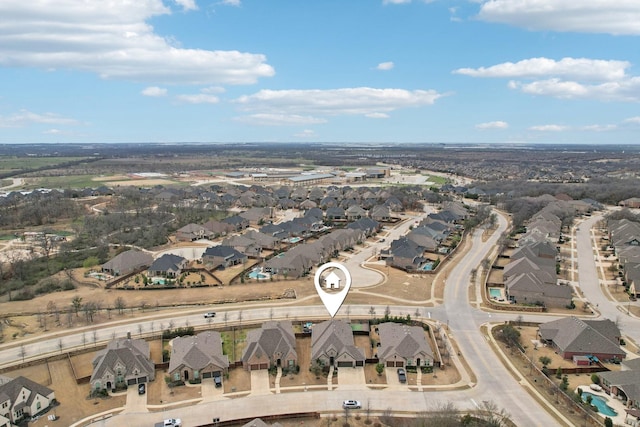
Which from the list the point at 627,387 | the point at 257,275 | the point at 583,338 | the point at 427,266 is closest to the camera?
the point at 627,387

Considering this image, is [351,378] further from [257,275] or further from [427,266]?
[427,266]

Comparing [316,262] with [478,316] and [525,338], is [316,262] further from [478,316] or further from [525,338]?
[525,338]

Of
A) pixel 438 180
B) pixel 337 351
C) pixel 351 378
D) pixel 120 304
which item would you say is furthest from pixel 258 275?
pixel 438 180

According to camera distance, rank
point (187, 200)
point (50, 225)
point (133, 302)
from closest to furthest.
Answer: point (133, 302) → point (50, 225) → point (187, 200)

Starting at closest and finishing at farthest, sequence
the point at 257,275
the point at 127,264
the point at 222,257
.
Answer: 1. the point at 257,275
2. the point at 127,264
3. the point at 222,257

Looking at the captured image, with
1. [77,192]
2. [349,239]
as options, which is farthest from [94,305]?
[77,192]

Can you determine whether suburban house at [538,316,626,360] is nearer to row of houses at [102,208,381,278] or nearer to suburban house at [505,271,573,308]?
suburban house at [505,271,573,308]
